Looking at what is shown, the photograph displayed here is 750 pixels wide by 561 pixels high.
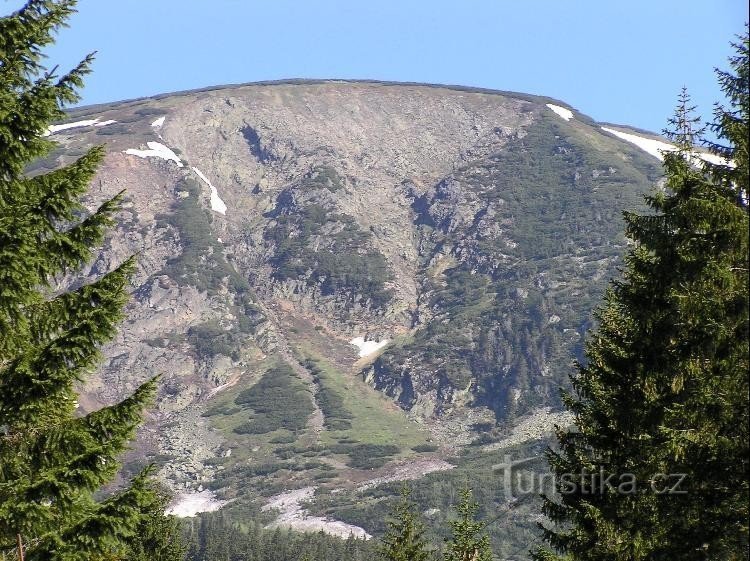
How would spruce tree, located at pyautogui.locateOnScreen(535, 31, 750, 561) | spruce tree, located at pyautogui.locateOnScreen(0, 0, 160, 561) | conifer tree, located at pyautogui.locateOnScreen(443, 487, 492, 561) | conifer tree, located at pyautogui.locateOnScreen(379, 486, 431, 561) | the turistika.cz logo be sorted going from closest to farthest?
spruce tree, located at pyautogui.locateOnScreen(0, 0, 160, 561), spruce tree, located at pyautogui.locateOnScreen(535, 31, 750, 561), the turistika.cz logo, conifer tree, located at pyautogui.locateOnScreen(443, 487, 492, 561), conifer tree, located at pyautogui.locateOnScreen(379, 486, 431, 561)

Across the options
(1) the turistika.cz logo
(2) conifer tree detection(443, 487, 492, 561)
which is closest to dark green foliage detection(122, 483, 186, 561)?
(2) conifer tree detection(443, 487, 492, 561)

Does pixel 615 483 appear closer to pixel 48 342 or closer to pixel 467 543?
pixel 467 543

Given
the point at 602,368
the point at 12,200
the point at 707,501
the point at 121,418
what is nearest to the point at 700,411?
the point at 707,501

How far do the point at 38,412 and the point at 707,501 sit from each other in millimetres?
13264

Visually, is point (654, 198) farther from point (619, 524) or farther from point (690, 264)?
point (619, 524)

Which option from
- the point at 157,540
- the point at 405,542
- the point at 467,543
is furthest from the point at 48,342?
the point at 157,540

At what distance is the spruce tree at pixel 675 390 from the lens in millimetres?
16078

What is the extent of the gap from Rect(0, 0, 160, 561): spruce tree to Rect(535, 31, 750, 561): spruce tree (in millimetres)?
9897

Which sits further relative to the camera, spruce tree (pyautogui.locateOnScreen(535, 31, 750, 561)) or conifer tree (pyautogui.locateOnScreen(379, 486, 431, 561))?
conifer tree (pyautogui.locateOnScreen(379, 486, 431, 561))

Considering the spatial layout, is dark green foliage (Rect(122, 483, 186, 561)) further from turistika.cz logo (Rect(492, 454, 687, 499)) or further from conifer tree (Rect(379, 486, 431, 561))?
turistika.cz logo (Rect(492, 454, 687, 499))

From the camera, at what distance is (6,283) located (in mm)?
14125

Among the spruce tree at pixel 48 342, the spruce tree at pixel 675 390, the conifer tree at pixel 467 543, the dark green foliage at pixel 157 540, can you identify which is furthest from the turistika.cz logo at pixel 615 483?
the dark green foliage at pixel 157 540

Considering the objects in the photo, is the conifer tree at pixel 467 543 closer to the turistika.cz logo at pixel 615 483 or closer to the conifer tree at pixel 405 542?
the conifer tree at pixel 405 542

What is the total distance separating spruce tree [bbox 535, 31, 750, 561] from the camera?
16078 millimetres
